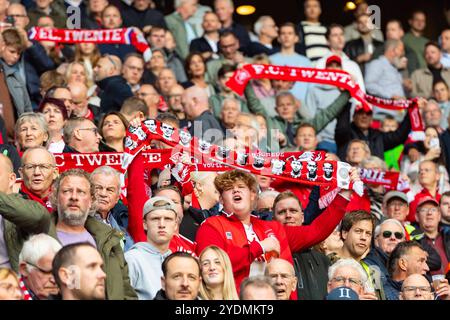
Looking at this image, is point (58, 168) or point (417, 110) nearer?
point (58, 168)

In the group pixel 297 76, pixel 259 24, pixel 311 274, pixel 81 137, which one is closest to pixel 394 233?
pixel 311 274

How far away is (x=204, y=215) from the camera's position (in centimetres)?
1222

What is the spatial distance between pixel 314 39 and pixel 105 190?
8.11m

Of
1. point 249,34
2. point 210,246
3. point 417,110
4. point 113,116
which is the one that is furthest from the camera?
point 249,34

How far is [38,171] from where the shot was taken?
36.4 feet

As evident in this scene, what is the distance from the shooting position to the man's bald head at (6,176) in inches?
412

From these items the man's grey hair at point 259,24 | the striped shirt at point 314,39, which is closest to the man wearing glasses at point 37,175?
the striped shirt at point 314,39

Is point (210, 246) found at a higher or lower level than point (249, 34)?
lower

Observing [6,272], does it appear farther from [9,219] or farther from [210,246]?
[210,246]

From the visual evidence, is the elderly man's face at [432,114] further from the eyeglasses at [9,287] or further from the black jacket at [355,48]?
the eyeglasses at [9,287]

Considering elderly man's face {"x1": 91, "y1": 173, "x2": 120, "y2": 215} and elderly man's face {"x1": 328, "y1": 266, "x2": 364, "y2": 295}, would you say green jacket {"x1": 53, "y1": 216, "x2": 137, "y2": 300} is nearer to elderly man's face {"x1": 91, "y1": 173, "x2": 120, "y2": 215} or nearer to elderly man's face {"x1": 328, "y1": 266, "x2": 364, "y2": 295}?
elderly man's face {"x1": 91, "y1": 173, "x2": 120, "y2": 215}

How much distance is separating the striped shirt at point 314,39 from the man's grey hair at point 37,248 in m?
9.36
